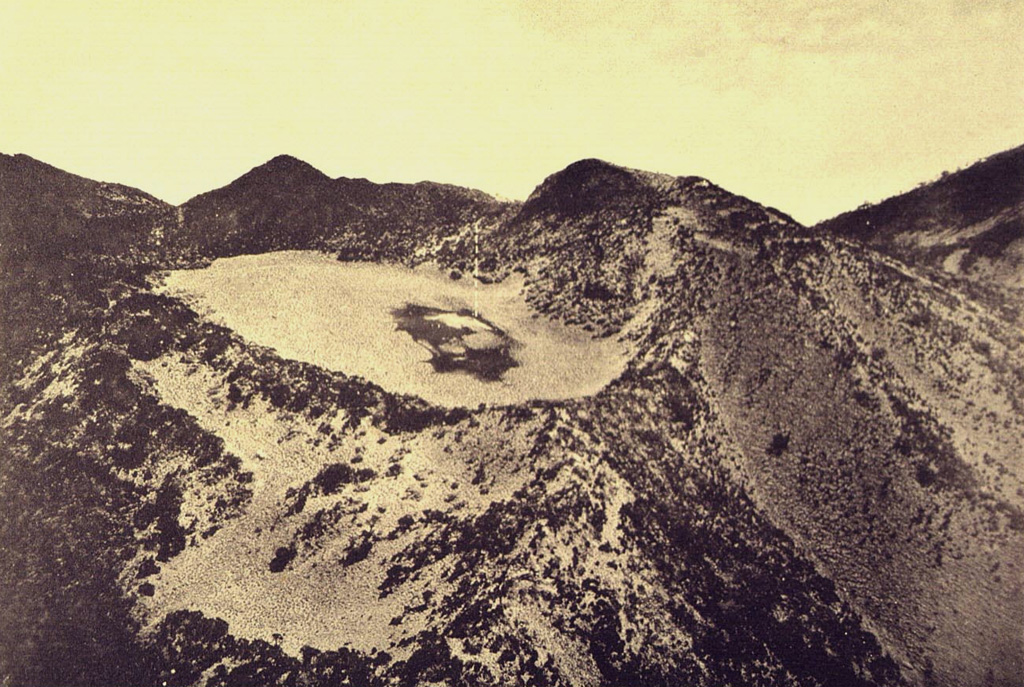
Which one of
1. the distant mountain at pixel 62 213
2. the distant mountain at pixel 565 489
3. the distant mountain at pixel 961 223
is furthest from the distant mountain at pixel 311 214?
the distant mountain at pixel 961 223

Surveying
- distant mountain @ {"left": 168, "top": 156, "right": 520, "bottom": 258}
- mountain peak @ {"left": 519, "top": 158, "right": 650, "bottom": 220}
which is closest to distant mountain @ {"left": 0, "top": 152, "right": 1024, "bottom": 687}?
mountain peak @ {"left": 519, "top": 158, "right": 650, "bottom": 220}

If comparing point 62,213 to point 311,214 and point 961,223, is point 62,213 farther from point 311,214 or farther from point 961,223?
point 961,223

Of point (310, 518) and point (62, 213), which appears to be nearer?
point (310, 518)

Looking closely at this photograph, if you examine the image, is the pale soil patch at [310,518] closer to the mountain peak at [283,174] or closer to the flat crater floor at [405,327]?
the flat crater floor at [405,327]

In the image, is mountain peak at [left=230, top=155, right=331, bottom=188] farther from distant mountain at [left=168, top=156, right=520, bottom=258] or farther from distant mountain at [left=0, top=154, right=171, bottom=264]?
distant mountain at [left=0, top=154, right=171, bottom=264]

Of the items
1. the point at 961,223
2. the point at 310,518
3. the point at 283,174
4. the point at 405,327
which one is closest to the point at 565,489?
the point at 310,518

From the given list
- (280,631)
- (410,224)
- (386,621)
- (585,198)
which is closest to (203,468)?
(280,631)
